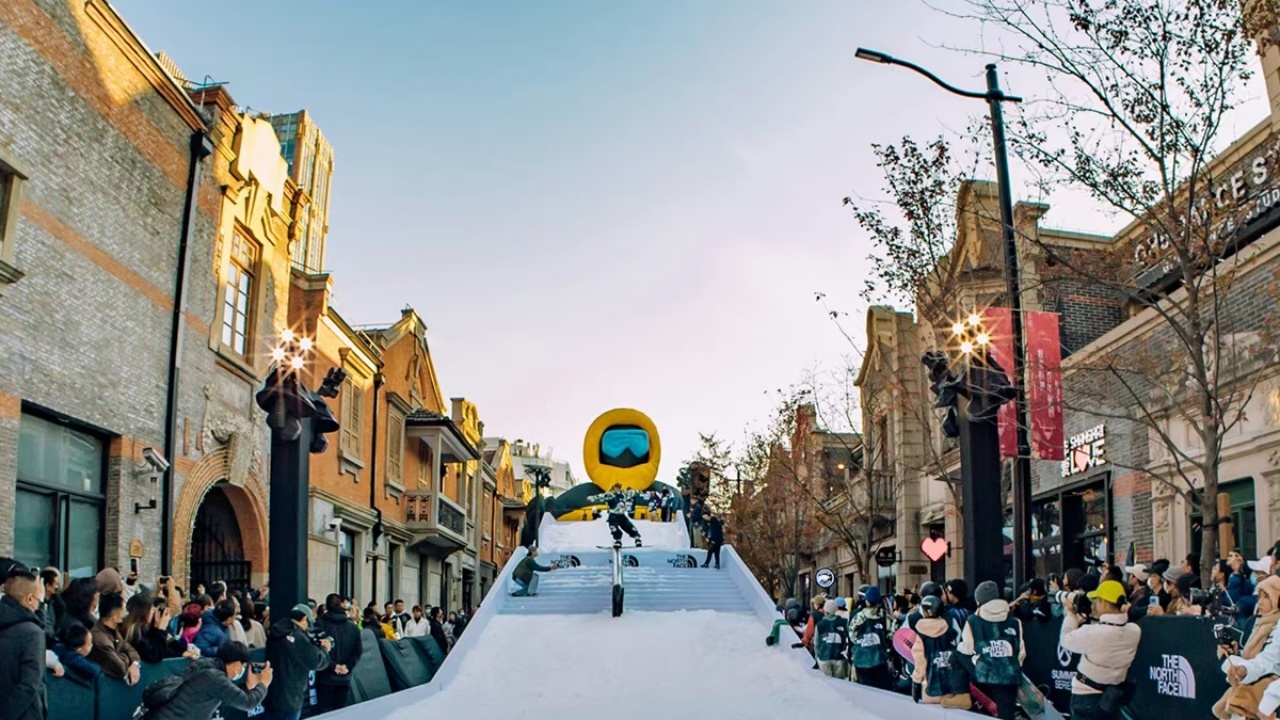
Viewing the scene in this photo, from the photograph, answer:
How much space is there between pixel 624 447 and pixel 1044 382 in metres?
16.5

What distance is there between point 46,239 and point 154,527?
18.1 ft

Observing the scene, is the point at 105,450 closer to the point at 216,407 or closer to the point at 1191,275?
the point at 216,407

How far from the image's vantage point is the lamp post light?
12242 millimetres

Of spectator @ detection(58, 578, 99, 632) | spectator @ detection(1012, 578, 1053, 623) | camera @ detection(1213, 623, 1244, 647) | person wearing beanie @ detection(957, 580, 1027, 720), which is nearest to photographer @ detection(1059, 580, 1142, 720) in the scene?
person wearing beanie @ detection(957, 580, 1027, 720)

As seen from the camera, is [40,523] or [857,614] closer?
[857,614]

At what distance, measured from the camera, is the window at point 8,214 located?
47.3 ft

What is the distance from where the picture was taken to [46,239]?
15.7 metres

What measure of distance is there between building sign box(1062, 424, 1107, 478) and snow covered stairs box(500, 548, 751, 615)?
7.67 meters

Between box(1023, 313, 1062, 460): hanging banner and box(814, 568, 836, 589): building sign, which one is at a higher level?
box(1023, 313, 1062, 460): hanging banner

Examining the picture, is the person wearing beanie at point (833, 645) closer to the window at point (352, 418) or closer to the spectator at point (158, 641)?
the spectator at point (158, 641)

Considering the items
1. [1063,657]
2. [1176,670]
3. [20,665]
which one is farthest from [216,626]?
[1176,670]

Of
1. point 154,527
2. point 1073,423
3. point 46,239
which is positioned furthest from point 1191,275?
point 154,527

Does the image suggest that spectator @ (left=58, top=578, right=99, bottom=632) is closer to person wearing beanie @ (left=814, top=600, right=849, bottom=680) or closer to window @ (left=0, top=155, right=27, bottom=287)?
window @ (left=0, top=155, right=27, bottom=287)

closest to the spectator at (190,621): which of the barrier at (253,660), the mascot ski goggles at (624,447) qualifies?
the barrier at (253,660)
